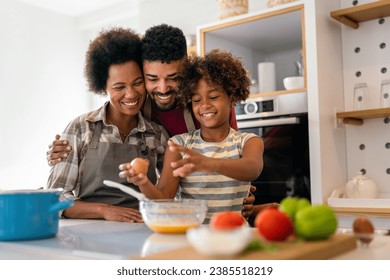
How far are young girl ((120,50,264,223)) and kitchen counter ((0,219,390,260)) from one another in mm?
392

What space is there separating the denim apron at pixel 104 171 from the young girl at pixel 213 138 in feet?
0.78

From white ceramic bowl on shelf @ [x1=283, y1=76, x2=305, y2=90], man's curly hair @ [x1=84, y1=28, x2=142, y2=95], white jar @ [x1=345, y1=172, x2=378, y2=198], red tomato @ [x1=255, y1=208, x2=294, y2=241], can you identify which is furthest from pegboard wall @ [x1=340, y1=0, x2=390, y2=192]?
red tomato @ [x1=255, y1=208, x2=294, y2=241]

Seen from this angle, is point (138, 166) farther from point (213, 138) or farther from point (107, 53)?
point (107, 53)

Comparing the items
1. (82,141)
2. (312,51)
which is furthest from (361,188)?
(82,141)

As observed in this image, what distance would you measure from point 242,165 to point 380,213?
124cm

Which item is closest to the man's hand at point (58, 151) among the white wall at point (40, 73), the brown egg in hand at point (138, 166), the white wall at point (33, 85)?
the brown egg in hand at point (138, 166)

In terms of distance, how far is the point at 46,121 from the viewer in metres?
4.36

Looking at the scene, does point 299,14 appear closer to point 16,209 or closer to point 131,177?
point 131,177

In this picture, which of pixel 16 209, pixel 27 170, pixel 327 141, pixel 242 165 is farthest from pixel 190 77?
pixel 27 170

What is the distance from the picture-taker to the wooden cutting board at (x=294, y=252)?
68 cm

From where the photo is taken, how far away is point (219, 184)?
149cm

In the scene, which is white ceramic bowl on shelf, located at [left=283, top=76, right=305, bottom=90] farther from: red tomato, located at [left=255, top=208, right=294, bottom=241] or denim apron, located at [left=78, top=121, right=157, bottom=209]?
red tomato, located at [left=255, top=208, right=294, bottom=241]

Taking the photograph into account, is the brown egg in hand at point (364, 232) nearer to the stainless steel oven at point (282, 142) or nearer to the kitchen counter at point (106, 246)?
the kitchen counter at point (106, 246)

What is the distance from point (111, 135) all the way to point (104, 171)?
0.16 meters
